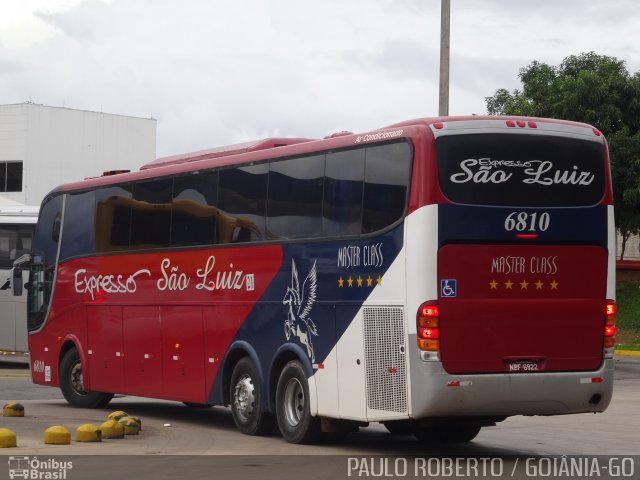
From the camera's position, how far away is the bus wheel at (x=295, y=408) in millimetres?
15180

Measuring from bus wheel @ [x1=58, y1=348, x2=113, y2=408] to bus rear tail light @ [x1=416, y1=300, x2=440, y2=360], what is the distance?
8893 millimetres

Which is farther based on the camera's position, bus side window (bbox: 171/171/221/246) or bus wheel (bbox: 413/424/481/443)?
bus side window (bbox: 171/171/221/246)

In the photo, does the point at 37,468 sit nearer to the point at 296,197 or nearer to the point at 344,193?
the point at 344,193

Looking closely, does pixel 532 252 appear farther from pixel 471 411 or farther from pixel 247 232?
pixel 247 232

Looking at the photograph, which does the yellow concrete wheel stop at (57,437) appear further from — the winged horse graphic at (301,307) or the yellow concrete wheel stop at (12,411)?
the yellow concrete wheel stop at (12,411)

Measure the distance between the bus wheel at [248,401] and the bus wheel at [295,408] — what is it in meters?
0.48

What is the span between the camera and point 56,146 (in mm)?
74500

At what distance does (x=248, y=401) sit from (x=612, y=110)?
1150 inches

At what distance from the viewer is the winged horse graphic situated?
15219mm

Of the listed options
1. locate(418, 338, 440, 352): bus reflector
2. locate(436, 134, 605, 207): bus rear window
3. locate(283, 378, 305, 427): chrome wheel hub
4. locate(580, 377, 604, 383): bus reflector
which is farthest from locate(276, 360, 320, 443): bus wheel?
locate(436, 134, 605, 207): bus rear window

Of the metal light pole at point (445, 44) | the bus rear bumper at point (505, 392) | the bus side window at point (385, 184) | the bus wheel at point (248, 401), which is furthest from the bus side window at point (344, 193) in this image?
the metal light pole at point (445, 44)

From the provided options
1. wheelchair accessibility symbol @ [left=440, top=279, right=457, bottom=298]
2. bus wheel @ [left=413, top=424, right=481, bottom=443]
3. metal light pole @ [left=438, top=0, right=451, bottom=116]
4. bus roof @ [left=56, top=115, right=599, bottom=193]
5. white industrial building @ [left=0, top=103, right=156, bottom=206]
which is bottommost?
bus wheel @ [left=413, top=424, right=481, bottom=443]

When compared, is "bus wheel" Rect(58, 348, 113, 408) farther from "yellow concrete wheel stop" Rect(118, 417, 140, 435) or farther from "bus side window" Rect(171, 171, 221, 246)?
"yellow concrete wheel stop" Rect(118, 417, 140, 435)

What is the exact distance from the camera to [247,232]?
54.7ft
